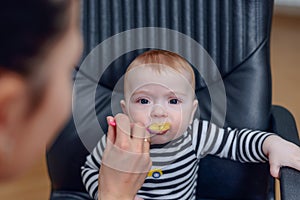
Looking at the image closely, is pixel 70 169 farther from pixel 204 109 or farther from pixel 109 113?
pixel 204 109

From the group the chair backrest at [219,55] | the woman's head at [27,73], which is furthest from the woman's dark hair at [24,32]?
the chair backrest at [219,55]

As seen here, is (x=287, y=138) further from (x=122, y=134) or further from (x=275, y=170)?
(x=122, y=134)

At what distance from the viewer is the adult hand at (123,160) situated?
24.4 inches

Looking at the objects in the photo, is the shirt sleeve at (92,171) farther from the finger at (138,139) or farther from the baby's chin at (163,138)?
the finger at (138,139)

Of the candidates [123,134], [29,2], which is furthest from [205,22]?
[29,2]

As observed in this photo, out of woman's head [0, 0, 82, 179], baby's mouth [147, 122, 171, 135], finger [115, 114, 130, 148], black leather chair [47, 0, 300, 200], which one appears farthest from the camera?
black leather chair [47, 0, 300, 200]

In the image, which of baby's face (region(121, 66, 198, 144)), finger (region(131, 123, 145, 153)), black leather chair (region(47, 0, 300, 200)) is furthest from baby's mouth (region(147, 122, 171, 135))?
black leather chair (region(47, 0, 300, 200))

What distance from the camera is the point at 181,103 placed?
2.84 ft

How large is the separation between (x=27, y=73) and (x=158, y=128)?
2.21 feet

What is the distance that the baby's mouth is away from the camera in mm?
778

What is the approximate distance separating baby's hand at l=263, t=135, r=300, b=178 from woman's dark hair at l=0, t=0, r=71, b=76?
31.0 inches

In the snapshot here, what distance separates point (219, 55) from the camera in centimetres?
108

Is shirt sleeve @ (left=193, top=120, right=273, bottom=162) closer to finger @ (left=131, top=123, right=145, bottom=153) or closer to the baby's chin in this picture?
the baby's chin

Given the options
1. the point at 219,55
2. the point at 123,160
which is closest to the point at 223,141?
the point at 219,55
